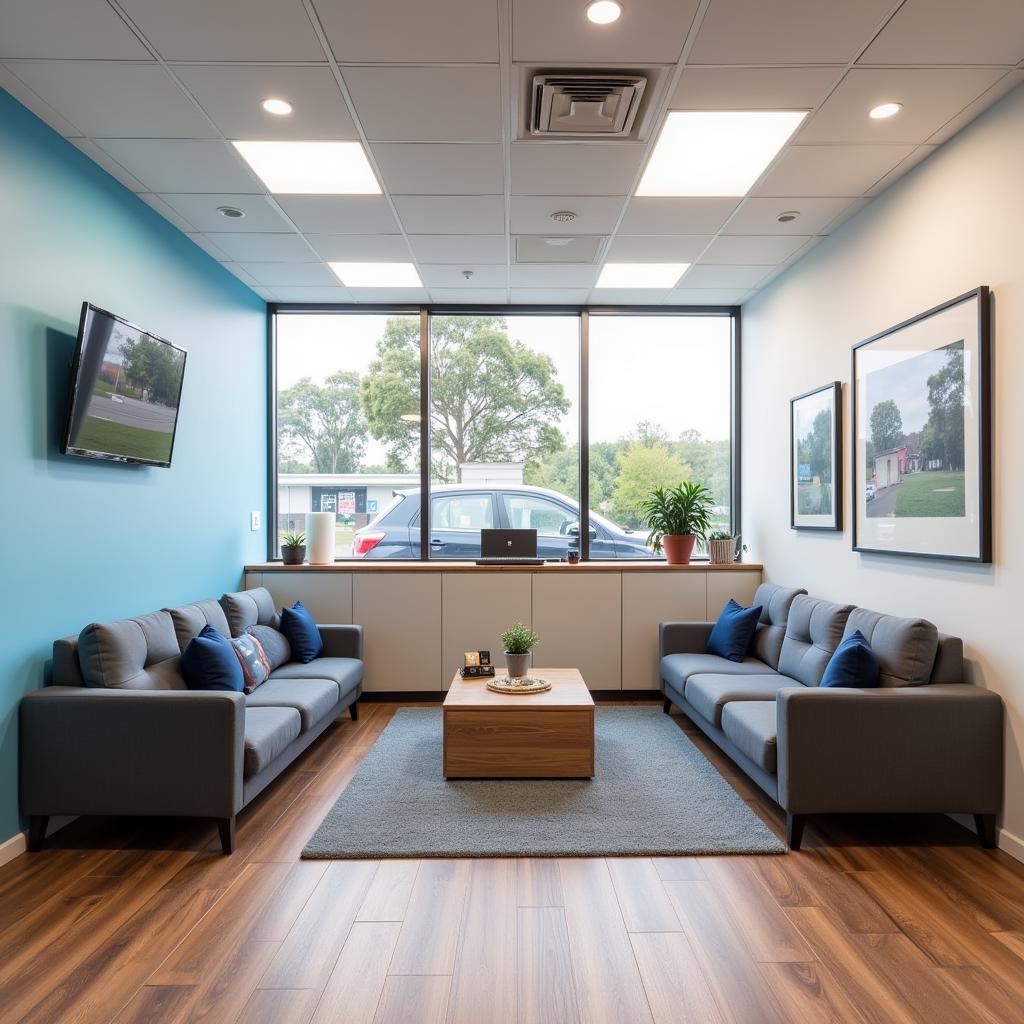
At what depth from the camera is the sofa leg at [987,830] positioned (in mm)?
2725

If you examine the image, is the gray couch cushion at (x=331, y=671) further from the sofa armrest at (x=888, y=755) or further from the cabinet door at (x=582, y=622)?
the sofa armrest at (x=888, y=755)

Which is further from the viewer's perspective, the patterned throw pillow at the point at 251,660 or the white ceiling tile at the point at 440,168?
the patterned throw pillow at the point at 251,660

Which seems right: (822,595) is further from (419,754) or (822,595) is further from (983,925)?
(419,754)

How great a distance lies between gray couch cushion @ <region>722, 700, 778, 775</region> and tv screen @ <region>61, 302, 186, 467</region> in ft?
10.1

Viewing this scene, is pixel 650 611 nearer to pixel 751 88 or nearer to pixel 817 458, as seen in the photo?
pixel 817 458

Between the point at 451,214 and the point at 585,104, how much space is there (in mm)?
1201

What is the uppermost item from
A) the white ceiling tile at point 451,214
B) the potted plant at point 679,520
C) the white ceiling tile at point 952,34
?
the white ceiling tile at point 451,214

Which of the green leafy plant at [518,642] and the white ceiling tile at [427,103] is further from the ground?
the white ceiling tile at [427,103]

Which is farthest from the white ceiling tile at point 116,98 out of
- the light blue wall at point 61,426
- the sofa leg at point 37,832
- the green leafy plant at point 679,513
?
the green leafy plant at point 679,513

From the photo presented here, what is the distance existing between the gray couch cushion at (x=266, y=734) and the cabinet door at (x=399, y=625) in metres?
1.64

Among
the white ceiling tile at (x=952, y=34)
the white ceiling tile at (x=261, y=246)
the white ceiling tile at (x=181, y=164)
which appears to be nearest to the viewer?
the white ceiling tile at (x=952, y=34)

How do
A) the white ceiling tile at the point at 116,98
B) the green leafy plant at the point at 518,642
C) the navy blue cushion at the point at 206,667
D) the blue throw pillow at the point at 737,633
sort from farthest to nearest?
the blue throw pillow at the point at 737,633 < the green leafy plant at the point at 518,642 < the navy blue cushion at the point at 206,667 < the white ceiling tile at the point at 116,98

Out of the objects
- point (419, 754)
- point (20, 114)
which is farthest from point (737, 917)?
point (20, 114)

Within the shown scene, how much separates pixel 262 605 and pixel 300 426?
1.70m
